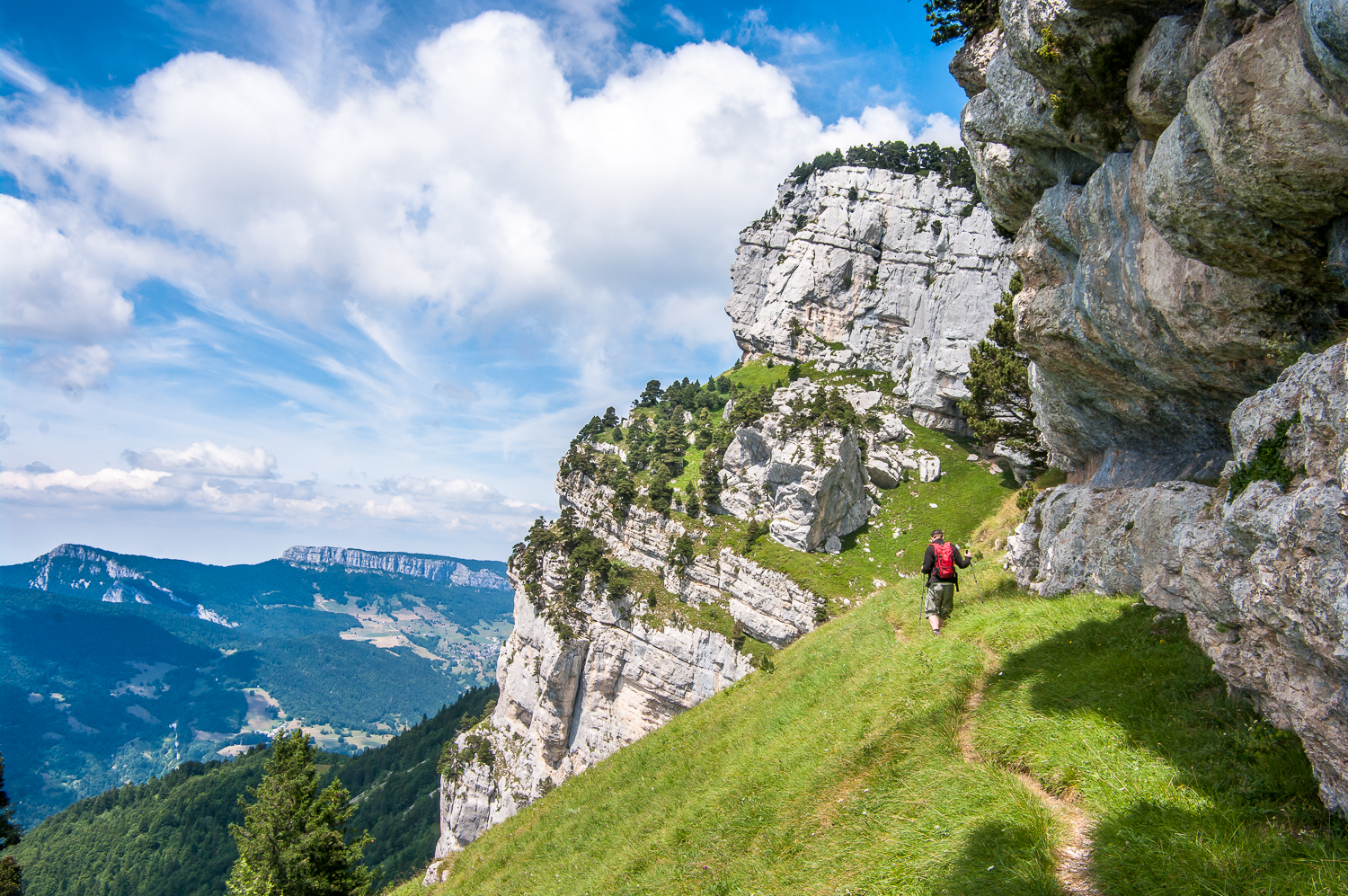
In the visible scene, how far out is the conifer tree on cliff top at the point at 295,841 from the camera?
25188 mm

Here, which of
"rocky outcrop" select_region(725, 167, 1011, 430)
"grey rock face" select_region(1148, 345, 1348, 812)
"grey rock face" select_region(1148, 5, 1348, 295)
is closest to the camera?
"grey rock face" select_region(1148, 345, 1348, 812)

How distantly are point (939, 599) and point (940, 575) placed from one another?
63cm

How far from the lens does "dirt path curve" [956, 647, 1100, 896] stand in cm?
659

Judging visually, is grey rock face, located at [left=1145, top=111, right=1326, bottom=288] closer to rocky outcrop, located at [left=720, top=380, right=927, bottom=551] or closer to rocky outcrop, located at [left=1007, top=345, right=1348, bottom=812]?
A: rocky outcrop, located at [left=1007, top=345, right=1348, bottom=812]

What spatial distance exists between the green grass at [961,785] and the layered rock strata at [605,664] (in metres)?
57.5

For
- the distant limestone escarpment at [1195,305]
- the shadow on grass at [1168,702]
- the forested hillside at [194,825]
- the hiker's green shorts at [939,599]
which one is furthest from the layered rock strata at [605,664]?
the shadow on grass at [1168,702]

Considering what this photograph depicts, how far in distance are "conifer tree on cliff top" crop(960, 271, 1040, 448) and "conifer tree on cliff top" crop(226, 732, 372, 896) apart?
4141 centimetres

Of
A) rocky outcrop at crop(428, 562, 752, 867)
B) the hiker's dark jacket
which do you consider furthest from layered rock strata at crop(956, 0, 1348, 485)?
rocky outcrop at crop(428, 562, 752, 867)

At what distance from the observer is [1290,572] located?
22.0 ft

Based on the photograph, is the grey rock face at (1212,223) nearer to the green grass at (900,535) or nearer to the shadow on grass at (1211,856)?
the shadow on grass at (1211,856)

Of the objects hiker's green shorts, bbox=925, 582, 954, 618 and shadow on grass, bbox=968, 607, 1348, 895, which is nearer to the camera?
shadow on grass, bbox=968, 607, 1348, 895

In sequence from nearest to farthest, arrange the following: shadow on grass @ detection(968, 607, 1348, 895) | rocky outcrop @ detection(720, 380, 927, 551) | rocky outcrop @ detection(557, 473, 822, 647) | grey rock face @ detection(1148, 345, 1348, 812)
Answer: shadow on grass @ detection(968, 607, 1348, 895), grey rock face @ detection(1148, 345, 1348, 812), rocky outcrop @ detection(557, 473, 822, 647), rocky outcrop @ detection(720, 380, 927, 551)

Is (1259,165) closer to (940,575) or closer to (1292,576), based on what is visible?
(1292,576)

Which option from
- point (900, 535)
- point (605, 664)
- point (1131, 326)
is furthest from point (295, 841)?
point (900, 535)
